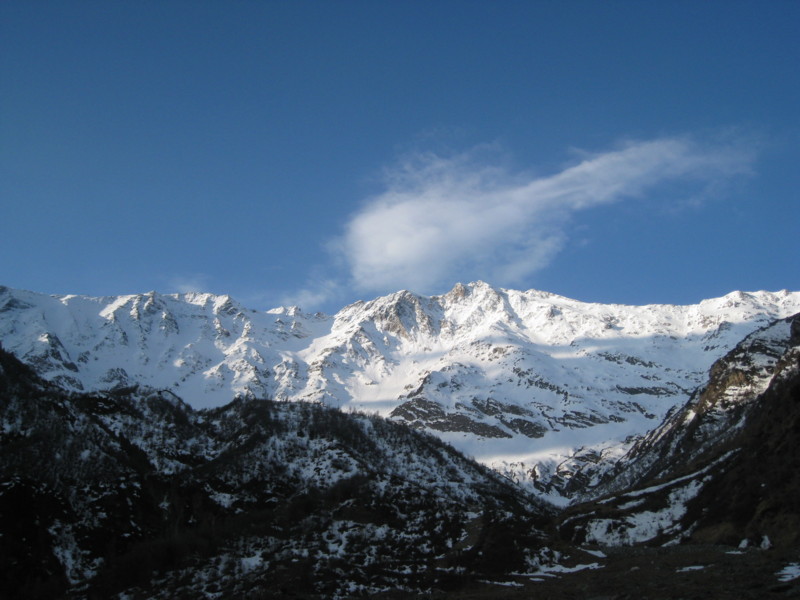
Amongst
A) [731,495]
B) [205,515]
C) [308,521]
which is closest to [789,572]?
[308,521]

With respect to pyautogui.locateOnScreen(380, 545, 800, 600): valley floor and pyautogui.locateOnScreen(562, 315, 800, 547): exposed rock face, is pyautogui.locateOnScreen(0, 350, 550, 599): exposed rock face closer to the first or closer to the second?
pyautogui.locateOnScreen(380, 545, 800, 600): valley floor

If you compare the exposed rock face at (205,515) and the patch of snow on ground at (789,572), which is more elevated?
the exposed rock face at (205,515)

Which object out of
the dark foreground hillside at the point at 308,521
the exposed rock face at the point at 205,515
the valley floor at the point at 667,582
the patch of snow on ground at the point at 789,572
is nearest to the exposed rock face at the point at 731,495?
the dark foreground hillside at the point at 308,521

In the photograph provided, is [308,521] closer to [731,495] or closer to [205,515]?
[205,515]

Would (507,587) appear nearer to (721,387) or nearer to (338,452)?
(338,452)

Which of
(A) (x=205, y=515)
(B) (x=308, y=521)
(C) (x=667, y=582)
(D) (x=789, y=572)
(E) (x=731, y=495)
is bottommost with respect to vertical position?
(E) (x=731, y=495)

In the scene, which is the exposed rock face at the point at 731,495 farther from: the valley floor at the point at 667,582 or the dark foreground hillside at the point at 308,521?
the valley floor at the point at 667,582

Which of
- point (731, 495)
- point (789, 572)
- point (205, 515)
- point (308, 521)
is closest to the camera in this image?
point (789, 572)

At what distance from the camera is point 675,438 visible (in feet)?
643

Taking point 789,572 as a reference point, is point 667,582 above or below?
below

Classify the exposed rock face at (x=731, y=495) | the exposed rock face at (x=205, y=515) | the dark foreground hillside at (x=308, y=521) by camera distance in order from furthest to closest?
the exposed rock face at (x=731, y=495)
the exposed rock face at (x=205, y=515)
the dark foreground hillside at (x=308, y=521)

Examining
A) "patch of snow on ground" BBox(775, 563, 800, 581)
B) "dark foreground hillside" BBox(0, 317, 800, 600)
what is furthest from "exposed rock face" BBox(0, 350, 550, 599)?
"patch of snow on ground" BBox(775, 563, 800, 581)

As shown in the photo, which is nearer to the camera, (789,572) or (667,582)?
(789,572)

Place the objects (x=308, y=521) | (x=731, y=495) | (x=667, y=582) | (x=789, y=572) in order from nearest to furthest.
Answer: (x=789, y=572), (x=667, y=582), (x=308, y=521), (x=731, y=495)
